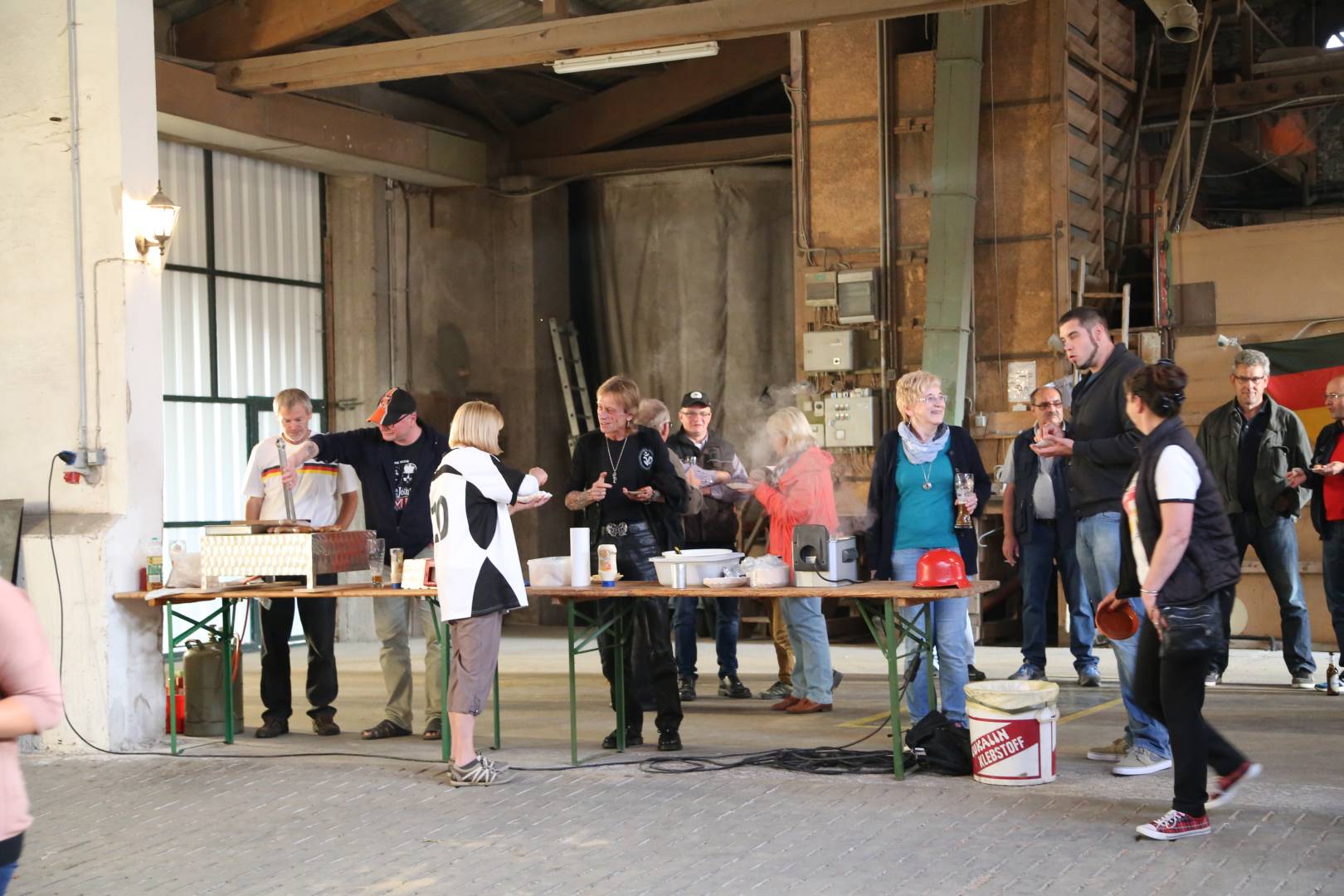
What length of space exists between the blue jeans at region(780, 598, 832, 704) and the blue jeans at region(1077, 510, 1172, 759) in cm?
152

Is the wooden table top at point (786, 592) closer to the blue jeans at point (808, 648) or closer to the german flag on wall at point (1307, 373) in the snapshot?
the blue jeans at point (808, 648)

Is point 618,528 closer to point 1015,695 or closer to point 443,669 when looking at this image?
point 443,669

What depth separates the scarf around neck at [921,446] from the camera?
20.9ft

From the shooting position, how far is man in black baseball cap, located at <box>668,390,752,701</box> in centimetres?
829

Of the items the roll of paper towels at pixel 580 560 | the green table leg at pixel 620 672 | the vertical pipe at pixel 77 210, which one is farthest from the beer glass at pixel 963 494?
the vertical pipe at pixel 77 210

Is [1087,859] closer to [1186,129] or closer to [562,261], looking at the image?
[1186,129]

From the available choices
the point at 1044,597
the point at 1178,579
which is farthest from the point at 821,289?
the point at 1178,579

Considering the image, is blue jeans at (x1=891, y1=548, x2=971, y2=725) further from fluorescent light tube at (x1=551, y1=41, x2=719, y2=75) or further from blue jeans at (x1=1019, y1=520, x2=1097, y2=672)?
fluorescent light tube at (x1=551, y1=41, x2=719, y2=75)

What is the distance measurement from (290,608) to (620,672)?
1.91 meters

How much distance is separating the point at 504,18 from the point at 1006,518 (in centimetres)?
650

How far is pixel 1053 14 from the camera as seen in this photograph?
34.8 feet

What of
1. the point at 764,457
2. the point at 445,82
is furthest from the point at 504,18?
the point at 764,457

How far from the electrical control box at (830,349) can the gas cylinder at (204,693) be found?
204 inches

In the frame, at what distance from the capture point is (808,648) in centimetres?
759
